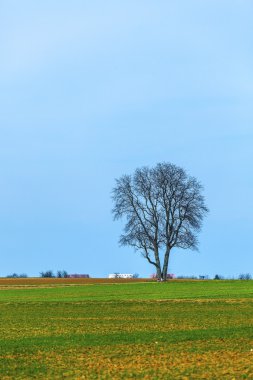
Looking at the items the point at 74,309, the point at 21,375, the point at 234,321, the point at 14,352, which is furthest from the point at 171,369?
the point at 74,309

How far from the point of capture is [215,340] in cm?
2111

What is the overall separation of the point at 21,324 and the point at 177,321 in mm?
6180

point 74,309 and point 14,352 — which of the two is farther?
point 74,309

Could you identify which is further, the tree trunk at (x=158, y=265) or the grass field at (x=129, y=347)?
the tree trunk at (x=158, y=265)

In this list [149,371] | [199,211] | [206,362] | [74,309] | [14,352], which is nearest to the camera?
[149,371]

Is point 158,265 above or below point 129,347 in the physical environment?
above

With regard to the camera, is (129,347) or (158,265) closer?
(129,347)

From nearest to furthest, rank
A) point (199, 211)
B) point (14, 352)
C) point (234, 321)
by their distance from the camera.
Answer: point (14, 352) < point (234, 321) < point (199, 211)

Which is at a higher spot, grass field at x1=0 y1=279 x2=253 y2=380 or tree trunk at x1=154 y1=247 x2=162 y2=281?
tree trunk at x1=154 y1=247 x2=162 y2=281

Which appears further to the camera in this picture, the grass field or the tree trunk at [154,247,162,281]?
the tree trunk at [154,247,162,281]

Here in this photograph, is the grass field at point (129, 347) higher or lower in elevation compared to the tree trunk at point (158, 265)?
lower

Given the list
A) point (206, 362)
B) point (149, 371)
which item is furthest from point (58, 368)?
point (206, 362)

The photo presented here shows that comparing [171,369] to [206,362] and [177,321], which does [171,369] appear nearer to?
[206,362]

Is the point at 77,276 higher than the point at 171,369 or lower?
higher
